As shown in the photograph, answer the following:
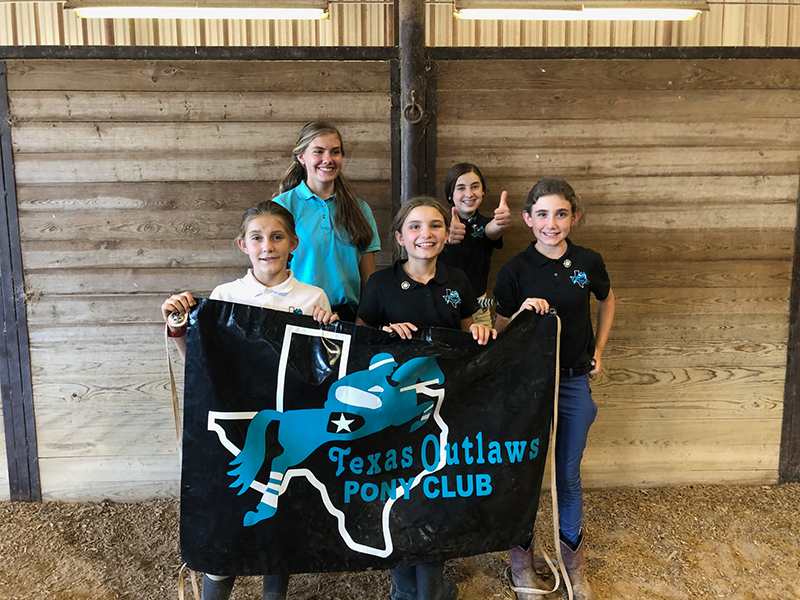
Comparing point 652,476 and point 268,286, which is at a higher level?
point 268,286

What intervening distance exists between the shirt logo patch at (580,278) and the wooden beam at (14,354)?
2.36m

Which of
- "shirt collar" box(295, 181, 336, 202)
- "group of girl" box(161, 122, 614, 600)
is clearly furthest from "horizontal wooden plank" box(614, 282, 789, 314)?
"shirt collar" box(295, 181, 336, 202)

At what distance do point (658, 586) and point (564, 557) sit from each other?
36 cm

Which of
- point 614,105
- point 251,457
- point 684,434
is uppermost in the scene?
point 614,105

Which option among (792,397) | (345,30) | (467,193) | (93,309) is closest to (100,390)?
(93,309)

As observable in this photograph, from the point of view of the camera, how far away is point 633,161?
269 cm

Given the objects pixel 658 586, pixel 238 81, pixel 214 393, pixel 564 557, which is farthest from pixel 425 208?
pixel 658 586

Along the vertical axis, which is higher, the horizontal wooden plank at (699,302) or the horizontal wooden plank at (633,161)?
the horizontal wooden plank at (633,161)

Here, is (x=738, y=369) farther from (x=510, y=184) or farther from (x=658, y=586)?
(x=510, y=184)

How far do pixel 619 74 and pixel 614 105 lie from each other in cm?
13

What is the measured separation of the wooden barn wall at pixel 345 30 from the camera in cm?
493

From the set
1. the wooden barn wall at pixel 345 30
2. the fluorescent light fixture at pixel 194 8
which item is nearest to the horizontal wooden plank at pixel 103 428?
the fluorescent light fixture at pixel 194 8

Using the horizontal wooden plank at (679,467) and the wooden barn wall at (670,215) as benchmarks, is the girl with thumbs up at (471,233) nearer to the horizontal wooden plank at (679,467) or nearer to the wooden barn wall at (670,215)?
the wooden barn wall at (670,215)

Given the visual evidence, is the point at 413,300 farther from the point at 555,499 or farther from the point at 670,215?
the point at 670,215
